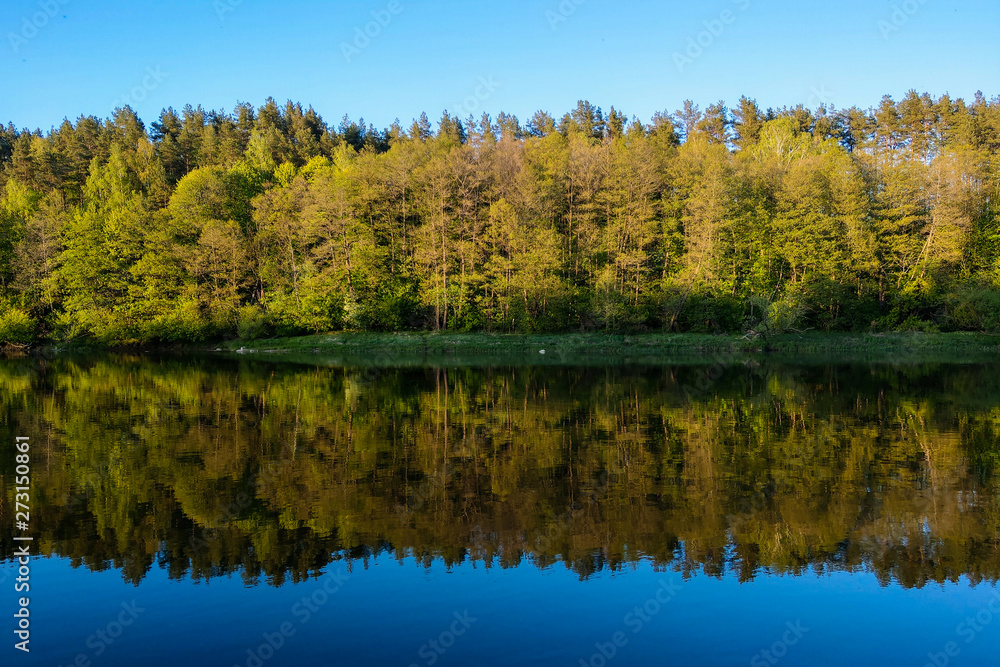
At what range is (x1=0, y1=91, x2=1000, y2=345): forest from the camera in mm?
53469

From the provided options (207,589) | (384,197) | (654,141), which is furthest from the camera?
(654,141)

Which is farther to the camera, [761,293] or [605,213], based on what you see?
[605,213]

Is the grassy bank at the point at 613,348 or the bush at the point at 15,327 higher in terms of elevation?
the bush at the point at 15,327

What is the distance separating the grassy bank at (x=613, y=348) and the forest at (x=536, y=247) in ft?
7.96

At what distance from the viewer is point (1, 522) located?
441 inches

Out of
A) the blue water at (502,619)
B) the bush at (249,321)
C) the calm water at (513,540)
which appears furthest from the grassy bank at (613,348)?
the blue water at (502,619)

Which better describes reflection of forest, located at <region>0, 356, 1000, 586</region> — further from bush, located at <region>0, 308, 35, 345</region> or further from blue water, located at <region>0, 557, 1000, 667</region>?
bush, located at <region>0, 308, 35, 345</region>

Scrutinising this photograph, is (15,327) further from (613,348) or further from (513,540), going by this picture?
(513,540)

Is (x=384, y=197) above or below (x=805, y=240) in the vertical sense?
above

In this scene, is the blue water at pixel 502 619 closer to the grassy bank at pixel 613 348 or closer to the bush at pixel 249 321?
the grassy bank at pixel 613 348

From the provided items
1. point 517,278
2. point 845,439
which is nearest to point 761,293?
point 517,278

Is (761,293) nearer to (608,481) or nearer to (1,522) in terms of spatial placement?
(608,481)

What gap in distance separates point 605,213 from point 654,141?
41.9 feet

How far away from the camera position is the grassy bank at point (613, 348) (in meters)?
42.7
